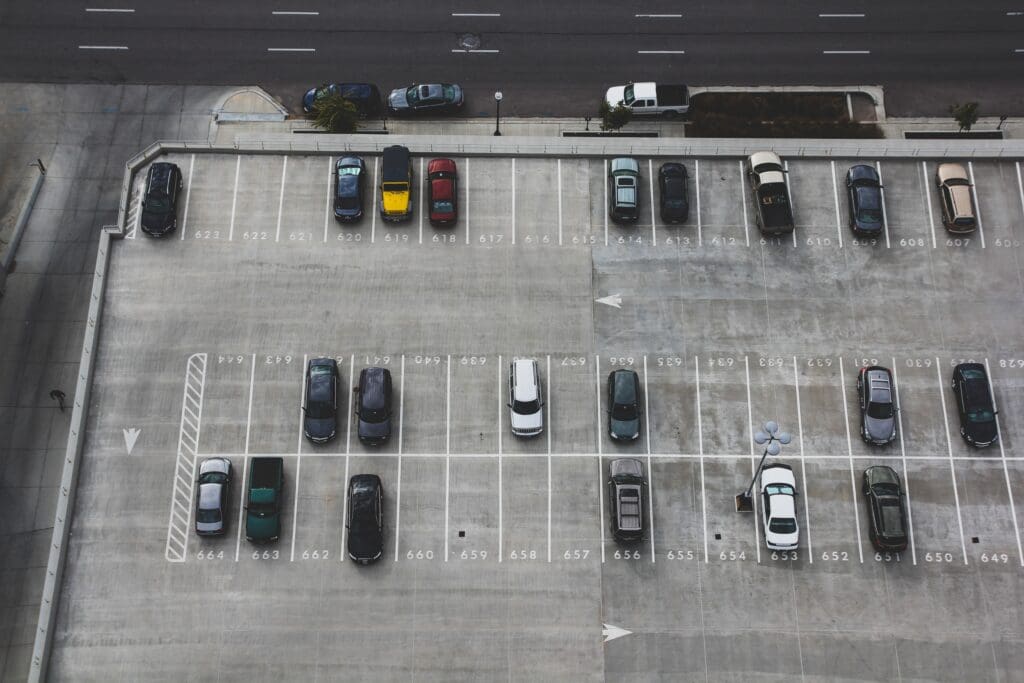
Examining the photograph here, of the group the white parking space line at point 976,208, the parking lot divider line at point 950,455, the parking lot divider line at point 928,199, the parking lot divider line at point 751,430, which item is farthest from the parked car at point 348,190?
the white parking space line at point 976,208

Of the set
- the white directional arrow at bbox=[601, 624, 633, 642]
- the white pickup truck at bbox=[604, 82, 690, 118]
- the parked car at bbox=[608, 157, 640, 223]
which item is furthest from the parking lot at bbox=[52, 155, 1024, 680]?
the white pickup truck at bbox=[604, 82, 690, 118]

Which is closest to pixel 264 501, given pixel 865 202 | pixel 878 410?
pixel 878 410

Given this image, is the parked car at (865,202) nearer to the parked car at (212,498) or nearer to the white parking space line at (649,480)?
the white parking space line at (649,480)

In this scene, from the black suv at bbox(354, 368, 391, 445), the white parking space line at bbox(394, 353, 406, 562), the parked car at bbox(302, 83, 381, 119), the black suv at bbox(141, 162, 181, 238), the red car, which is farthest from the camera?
the parked car at bbox(302, 83, 381, 119)

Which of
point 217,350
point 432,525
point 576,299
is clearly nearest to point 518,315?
point 576,299

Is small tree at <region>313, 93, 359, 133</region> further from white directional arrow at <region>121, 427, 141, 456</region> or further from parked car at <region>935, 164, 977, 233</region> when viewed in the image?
parked car at <region>935, 164, 977, 233</region>

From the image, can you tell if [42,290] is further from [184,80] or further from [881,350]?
[881,350]
